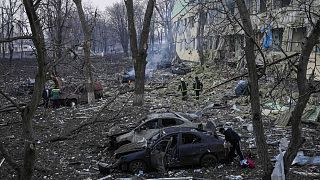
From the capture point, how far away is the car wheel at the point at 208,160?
10430 millimetres

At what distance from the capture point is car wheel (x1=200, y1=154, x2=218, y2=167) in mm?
10430

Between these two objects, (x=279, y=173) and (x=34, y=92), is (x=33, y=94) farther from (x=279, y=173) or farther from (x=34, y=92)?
(x=279, y=173)

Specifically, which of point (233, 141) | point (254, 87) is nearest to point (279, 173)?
point (254, 87)

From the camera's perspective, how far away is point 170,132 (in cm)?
1055

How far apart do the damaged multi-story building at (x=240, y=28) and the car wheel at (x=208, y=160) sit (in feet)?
8.84

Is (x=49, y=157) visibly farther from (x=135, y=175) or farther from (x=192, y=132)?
(x=192, y=132)

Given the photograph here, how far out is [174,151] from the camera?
1028cm

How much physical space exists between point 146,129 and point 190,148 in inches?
93.2

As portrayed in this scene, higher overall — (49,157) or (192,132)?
(192,132)

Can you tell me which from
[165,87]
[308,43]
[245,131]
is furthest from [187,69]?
[308,43]

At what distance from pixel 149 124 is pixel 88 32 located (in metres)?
9.77

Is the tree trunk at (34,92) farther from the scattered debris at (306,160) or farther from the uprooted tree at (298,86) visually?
the scattered debris at (306,160)

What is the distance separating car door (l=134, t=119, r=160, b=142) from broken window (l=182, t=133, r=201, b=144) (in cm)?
148

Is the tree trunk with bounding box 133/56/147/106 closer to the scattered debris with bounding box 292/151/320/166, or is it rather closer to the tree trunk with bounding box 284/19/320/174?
the scattered debris with bounding box 292/151/320/166
